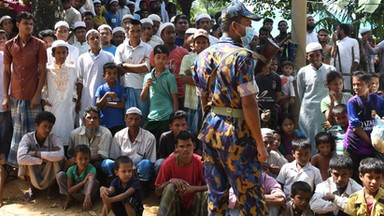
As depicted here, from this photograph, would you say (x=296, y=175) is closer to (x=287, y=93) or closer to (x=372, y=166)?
(x=372, y=166)

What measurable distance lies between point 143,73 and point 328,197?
285 centimetres

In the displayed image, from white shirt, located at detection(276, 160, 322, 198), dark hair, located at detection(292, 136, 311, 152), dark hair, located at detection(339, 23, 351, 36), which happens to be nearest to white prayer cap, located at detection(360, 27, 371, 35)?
dark hair, located at detection(339, 23, 351, 36)

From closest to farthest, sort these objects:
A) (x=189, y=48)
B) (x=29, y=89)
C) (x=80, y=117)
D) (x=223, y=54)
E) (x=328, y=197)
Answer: (x=223, y=54)
(x=328, y=197)
(x=29, y=89)
(x=80, y=117)
(x=189, y=48)

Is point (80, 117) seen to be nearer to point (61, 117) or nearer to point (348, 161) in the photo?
point (61, 117)

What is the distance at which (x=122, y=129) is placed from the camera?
6.40m

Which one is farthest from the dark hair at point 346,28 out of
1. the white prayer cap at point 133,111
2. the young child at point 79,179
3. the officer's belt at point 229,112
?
the officer's belt at point 229,112

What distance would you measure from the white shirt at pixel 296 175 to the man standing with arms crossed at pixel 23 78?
9.74 feet

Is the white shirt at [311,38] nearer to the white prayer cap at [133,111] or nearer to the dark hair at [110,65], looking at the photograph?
the dark hair at [110,65]

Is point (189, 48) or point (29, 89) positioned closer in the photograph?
point (29, 89)

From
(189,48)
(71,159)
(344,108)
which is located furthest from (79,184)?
(344,108)

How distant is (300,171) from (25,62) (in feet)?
11.1

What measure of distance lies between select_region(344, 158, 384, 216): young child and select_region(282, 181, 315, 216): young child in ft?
1.45

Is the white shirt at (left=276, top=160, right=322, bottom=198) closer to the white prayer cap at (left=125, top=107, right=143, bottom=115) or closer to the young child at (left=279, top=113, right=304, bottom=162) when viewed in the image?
the young child at (left=279, top=113, right=304, bottom=162)

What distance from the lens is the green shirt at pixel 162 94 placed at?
247 inches
